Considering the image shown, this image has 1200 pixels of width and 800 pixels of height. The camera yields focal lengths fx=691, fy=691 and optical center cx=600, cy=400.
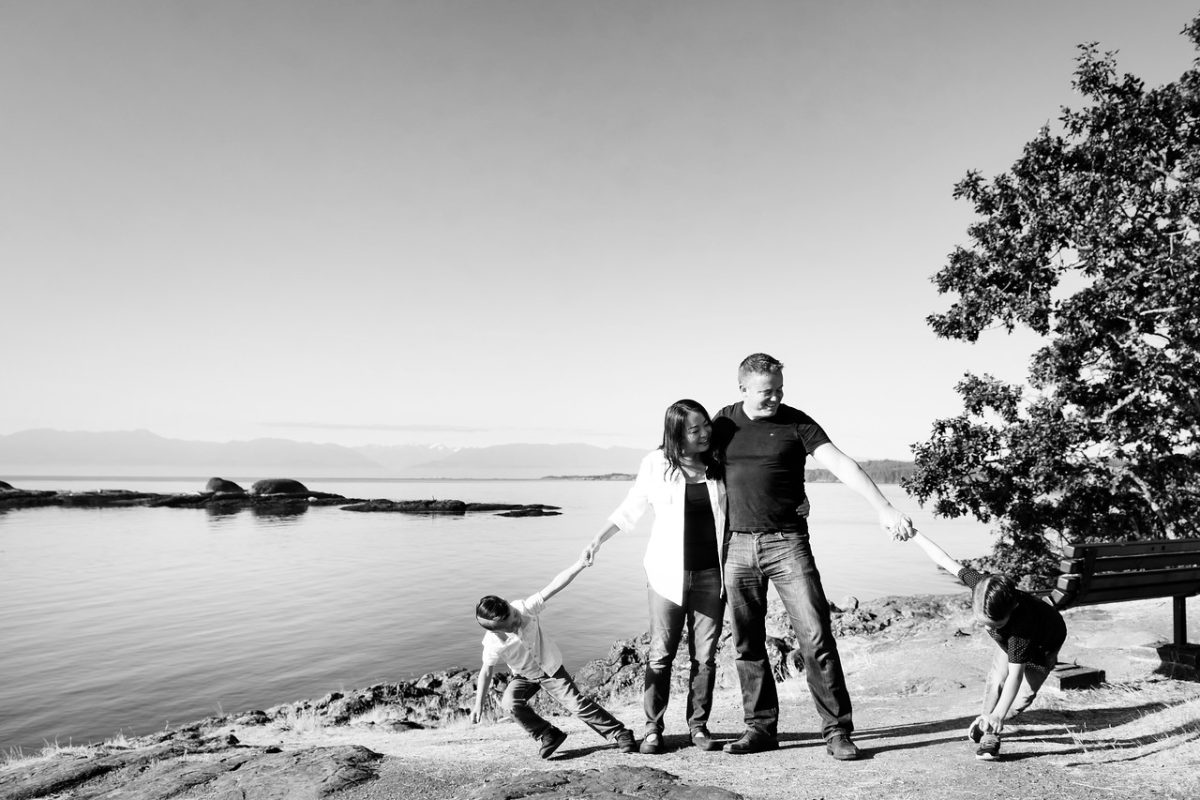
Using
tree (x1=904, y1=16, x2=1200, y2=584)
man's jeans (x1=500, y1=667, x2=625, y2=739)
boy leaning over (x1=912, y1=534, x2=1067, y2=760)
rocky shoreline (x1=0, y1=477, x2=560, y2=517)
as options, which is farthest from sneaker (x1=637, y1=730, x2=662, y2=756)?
rocky shoreline (x1=0, y1=477, x2=560, y2=517)

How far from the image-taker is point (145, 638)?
16.2m

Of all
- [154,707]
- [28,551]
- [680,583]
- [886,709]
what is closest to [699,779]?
[680,583]

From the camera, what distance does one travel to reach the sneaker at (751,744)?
15.3 feet

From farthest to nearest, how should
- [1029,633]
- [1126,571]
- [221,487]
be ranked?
[221,487] → [1126,571] → [1029,633]

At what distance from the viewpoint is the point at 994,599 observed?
13.1ft

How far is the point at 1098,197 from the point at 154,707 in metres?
18.1

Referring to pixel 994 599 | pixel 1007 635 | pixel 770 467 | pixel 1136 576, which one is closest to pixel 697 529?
pixel 770 467

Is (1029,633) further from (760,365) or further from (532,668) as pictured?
(532,668)

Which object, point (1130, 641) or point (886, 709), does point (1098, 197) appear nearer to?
point (1130, 641)

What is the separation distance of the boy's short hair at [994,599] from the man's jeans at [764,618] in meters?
0.88

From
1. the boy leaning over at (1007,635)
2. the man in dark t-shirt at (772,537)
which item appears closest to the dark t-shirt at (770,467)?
the man in dark t-shirt at (772,537)

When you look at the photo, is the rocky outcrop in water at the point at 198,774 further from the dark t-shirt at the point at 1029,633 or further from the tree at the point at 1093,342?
the tree at the point at 1093,342

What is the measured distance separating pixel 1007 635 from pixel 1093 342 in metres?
9.83

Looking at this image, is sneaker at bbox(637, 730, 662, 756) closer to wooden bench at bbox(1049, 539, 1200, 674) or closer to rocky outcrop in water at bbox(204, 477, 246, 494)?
wooden bench at bbox(1049, 539, 1200, 674)
